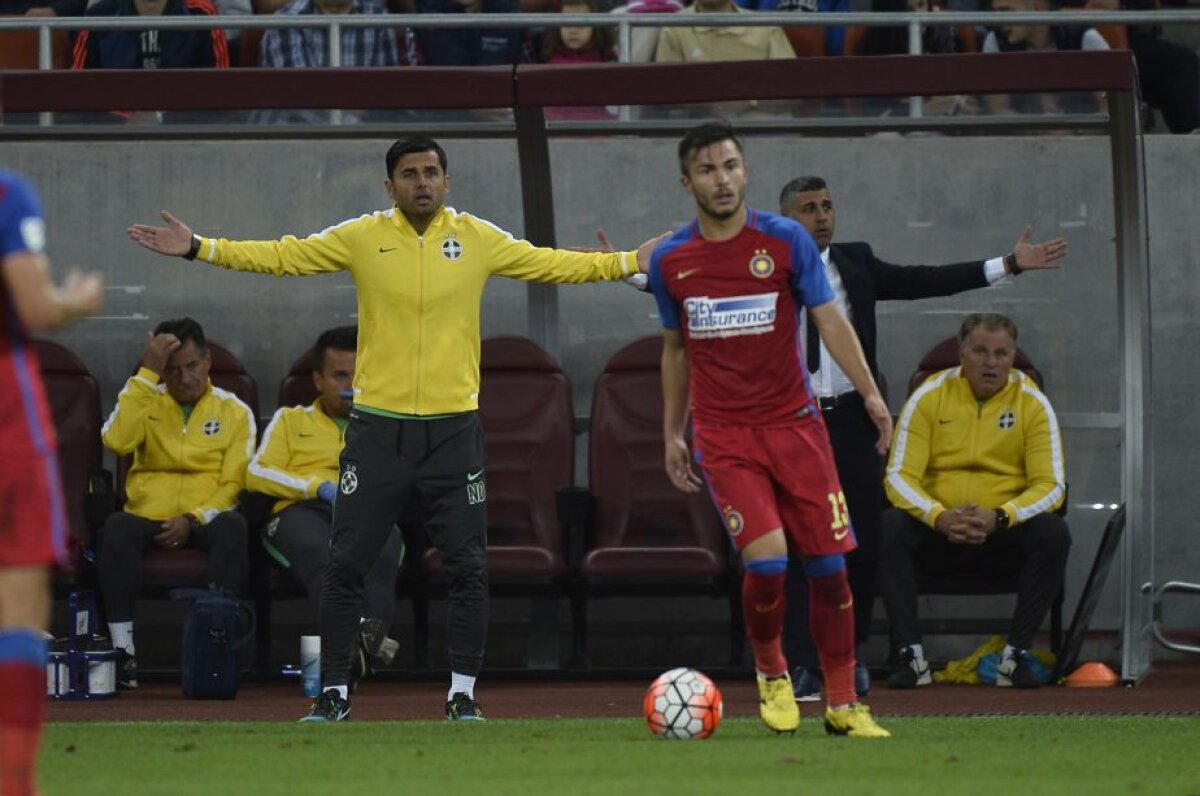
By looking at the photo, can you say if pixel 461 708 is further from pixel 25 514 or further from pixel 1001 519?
pixel 25 514

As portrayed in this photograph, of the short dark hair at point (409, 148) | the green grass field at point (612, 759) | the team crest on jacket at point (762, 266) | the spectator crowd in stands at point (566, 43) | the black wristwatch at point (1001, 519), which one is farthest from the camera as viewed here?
the spectator crowd in stands at point (566, 43)

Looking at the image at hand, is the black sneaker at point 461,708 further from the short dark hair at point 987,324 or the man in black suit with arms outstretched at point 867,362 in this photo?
the short dark hair at point 987,324

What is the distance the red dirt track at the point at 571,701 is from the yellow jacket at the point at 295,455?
101 centimetres

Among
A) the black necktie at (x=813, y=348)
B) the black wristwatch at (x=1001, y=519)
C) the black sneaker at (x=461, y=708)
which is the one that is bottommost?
the black sneaker at (x=461, y=708)

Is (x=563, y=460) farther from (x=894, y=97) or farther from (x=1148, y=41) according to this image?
(x=1148, y=41)

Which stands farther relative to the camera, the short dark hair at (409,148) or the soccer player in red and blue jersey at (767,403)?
→ the short dark hair at (409,148)

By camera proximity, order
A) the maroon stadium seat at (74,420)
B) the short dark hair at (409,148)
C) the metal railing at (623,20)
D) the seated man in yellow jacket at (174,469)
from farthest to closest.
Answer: the metal railing at (623,20) → the maroon stadium seat at (74,420) → the seated man in yellow jacket at (174,469) → the short dark hair at (409,148)

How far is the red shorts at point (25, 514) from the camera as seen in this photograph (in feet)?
16.4

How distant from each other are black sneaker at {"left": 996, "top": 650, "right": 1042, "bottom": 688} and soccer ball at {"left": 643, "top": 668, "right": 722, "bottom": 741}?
132 inches

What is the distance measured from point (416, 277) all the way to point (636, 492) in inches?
113

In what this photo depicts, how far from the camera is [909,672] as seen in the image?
10.4m

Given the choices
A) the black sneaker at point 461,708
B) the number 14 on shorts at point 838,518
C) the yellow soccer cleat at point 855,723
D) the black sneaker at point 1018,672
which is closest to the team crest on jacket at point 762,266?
the number 14 on shorts at point 838,518

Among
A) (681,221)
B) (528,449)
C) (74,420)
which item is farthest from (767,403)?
(74,420)

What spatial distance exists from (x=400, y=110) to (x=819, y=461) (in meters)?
4.18
